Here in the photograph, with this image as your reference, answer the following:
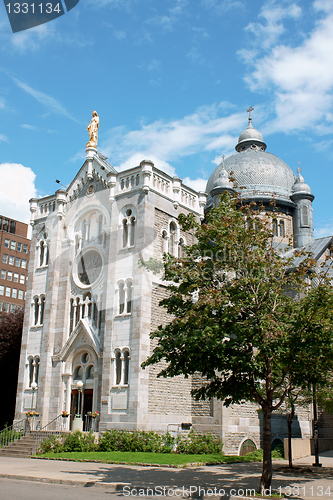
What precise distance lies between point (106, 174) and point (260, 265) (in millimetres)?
20348

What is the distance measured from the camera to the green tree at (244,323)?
13328 millimetres

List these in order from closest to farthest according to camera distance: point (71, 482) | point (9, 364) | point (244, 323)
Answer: point (244, 323) < point (71, 482) < point (9, 364)

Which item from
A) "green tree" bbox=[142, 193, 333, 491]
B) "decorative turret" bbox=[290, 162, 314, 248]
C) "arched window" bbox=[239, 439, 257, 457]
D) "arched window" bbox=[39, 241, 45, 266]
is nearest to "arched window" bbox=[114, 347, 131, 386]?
"arched window" bbox=[239, 439, 257, 457]

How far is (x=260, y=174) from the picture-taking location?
49062 mm

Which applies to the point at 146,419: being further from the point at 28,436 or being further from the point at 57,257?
the point at 57,257

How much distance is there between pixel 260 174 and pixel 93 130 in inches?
787

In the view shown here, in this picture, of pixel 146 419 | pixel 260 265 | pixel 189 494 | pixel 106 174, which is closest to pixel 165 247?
pixel 106 174

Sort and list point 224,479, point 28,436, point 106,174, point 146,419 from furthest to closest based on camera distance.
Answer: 1. point 106,174
2. point 28,436
3. point 146,419
4. point 224,479

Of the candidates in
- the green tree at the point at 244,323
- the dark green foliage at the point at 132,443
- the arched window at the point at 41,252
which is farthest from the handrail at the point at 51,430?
the green tree at the point at 244,323

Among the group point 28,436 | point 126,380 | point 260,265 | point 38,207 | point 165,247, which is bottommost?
point 28,436

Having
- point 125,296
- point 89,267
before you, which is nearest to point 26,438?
point 125,296

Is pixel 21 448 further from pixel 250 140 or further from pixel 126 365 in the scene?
pixel 250 140

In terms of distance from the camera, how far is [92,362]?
30266 mm

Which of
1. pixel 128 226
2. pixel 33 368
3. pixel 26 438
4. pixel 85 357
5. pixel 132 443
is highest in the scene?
pixel 128 226
